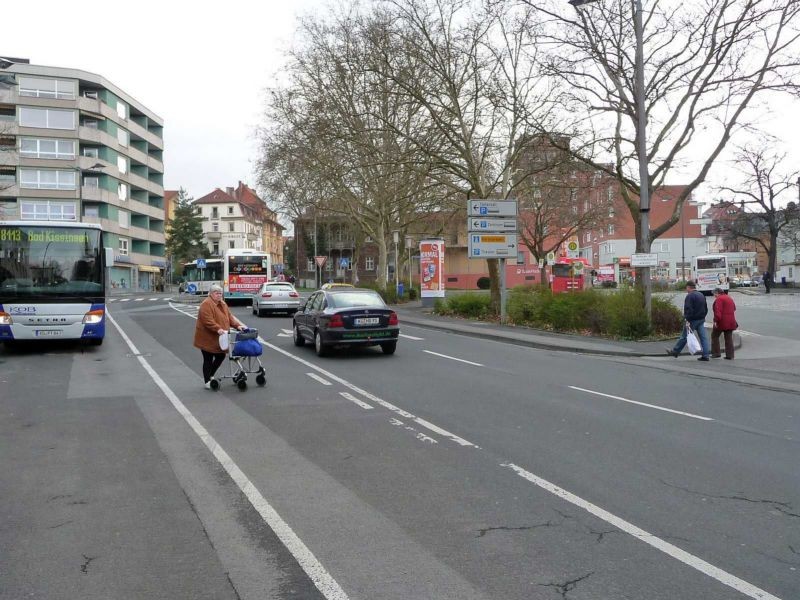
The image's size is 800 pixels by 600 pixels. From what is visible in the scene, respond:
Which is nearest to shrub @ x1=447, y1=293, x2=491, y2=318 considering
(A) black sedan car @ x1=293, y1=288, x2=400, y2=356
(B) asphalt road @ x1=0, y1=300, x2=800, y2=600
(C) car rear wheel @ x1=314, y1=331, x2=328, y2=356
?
(A) black sedan car @ x1=293, y1=288, x2=400, y2=356

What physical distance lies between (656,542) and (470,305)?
25.4 metres

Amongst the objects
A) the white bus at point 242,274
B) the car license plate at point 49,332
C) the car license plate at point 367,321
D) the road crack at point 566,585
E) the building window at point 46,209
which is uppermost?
the building window at point 46,209

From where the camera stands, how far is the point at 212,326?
36.0ft

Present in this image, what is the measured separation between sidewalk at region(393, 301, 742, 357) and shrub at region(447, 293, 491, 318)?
0.68 m

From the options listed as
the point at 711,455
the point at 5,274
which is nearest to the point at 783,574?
the point at 711,455

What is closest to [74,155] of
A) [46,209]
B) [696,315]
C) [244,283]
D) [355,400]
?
[46,209]

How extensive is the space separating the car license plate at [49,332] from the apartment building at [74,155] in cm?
4753

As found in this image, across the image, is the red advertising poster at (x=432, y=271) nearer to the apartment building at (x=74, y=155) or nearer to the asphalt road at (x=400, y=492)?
the asphalt road at (x=400, y=492)

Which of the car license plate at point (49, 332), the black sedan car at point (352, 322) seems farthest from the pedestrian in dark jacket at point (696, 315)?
the car license plate at point (49, 332)

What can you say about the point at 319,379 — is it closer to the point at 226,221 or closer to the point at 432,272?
the point at 432,272

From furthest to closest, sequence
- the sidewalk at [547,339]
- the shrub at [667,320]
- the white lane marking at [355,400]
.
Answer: the shrub at [667,320]
the sidewalk at [547,339]
the white lane marking at [355,400]

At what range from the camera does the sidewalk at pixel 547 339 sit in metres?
17.8

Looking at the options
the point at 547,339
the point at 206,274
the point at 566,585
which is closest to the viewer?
the point at 566,585

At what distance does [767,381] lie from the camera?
1273 cm
